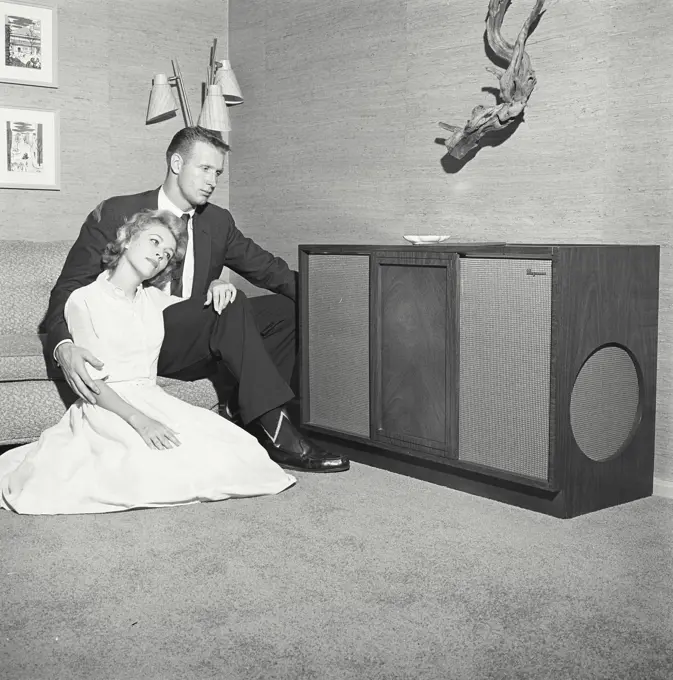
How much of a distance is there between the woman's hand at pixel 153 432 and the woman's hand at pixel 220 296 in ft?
1.81

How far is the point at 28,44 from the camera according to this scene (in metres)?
4.30

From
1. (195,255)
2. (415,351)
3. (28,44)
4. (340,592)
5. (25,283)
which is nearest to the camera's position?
(340,592)

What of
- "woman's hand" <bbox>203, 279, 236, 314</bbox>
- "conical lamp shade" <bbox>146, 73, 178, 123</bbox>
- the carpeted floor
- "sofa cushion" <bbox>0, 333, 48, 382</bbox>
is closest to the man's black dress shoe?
the carpeted floor

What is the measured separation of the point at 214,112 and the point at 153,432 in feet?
6.95

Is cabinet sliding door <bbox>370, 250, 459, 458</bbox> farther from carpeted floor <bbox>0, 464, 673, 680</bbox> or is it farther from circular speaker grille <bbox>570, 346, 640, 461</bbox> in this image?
circular speaker grille <bbox>570, 346, 640, 461</bbox>

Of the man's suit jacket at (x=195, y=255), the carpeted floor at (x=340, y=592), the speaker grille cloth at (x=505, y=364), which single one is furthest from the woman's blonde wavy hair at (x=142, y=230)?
the speaker grille cloth at (x=505, y=364)

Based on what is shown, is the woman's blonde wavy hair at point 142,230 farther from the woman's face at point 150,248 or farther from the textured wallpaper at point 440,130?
the textured wallpaper at point 440,130

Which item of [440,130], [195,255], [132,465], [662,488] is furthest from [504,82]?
[132,465]

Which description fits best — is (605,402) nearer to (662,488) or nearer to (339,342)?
(662,488)

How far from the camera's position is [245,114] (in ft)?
15.6

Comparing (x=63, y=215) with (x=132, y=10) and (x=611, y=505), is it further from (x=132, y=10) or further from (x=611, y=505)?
(x=611, y=505)

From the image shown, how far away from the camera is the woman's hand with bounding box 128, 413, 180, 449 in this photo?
295 cm

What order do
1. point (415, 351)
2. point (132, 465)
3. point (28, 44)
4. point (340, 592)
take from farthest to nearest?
point (28, 44), point (415, 351), point (132, 465), point (340, 592)

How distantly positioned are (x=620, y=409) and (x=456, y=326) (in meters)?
0.57
